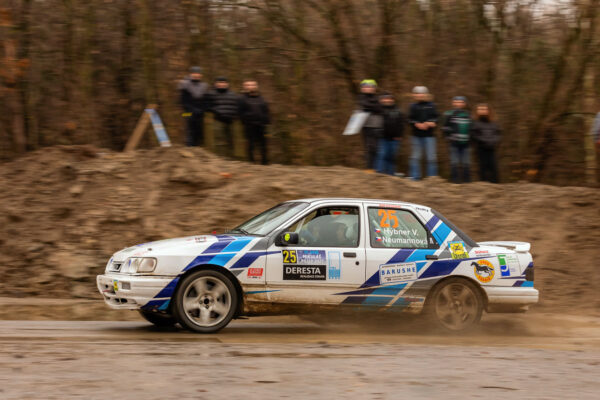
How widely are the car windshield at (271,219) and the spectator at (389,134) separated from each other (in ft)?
19.4

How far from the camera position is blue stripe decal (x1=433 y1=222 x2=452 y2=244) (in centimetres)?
973

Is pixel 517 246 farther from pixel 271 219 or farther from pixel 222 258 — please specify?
pixel 222 258

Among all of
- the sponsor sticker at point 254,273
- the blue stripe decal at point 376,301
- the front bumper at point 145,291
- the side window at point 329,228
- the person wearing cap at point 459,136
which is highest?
the person wearing cap at point 459,136

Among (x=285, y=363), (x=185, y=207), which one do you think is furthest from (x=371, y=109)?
(x=285, y=363)

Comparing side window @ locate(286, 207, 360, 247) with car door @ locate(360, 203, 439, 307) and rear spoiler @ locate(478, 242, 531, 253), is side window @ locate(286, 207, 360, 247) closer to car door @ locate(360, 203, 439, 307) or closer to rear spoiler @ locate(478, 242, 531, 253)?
car door @ locate(360, 203, 439, 307)

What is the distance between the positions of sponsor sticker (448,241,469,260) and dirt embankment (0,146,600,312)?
11.4ft

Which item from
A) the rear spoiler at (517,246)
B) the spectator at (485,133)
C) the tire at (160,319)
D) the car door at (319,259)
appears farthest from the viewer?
the spectator at (485,133)

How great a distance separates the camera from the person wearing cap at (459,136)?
51.6ft

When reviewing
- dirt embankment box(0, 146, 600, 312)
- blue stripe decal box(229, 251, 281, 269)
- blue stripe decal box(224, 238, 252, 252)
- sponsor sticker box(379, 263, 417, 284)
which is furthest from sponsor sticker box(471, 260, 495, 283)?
dirt embankment box(0, 146, 600, 312)

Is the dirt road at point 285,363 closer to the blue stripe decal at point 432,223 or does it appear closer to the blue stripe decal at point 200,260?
the blue stripe decal at point 200,260

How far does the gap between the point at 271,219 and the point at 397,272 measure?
5.15ft

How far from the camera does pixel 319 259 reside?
30.0 feet

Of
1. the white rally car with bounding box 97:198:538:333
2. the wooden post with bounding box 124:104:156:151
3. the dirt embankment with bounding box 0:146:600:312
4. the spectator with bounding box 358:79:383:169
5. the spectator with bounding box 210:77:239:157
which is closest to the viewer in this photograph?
the white rally car with bounding box 97:198:538:333

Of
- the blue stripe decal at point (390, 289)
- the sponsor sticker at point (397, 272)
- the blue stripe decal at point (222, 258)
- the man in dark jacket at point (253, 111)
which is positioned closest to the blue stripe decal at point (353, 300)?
the blue stripe decal at point (390, 289)
